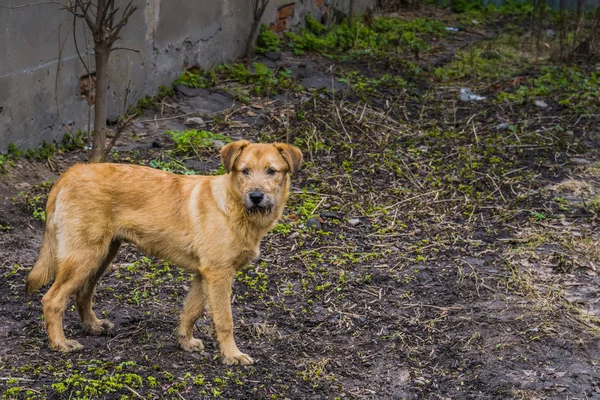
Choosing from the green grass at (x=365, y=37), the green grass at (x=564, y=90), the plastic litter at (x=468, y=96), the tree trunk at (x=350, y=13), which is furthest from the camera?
the tree trunk at (x=350, y=13)

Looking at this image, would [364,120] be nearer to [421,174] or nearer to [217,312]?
[421,174]

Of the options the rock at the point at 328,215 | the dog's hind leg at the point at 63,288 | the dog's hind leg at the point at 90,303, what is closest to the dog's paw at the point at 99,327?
the dog's hind leg at the point at 90,303

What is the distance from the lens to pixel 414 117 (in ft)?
35.5

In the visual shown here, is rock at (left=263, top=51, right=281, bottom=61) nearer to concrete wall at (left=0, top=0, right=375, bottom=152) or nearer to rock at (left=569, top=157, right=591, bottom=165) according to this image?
concrete wall at (left=0, top=0, right=375, bottom=152)

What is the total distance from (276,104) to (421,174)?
2422mm

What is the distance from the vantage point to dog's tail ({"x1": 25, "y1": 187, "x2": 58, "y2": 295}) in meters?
5.32

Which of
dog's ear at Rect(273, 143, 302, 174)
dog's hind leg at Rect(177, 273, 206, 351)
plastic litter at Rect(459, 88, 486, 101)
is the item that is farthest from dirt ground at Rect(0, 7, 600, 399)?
dog's ear at Rect(273, 143, 302, 174)

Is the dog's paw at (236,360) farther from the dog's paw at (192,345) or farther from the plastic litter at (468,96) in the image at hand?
the plastic litter at (468,96)

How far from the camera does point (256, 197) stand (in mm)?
5176

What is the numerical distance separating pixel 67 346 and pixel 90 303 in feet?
1.37

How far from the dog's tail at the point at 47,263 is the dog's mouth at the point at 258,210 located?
1.28 metres

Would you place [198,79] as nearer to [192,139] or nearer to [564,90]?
[192,139]

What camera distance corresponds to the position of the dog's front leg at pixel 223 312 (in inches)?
210

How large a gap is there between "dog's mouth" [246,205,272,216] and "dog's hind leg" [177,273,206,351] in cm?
63
